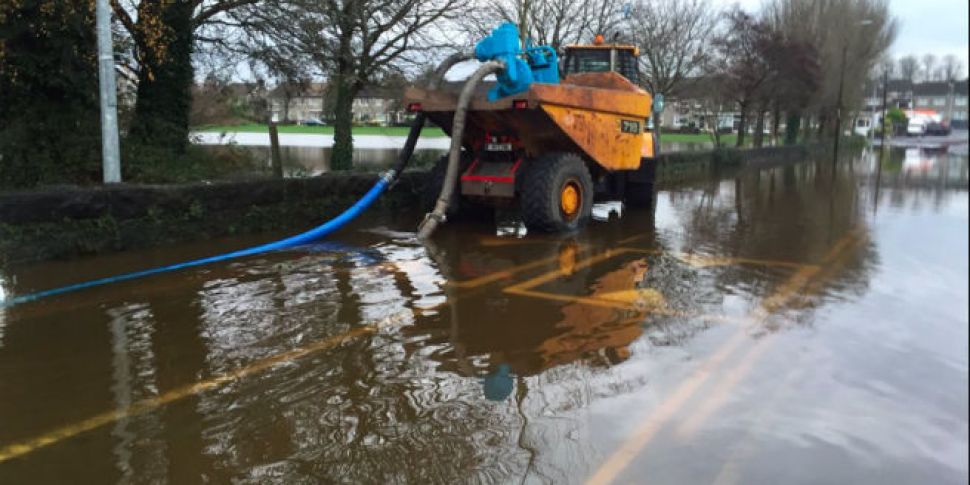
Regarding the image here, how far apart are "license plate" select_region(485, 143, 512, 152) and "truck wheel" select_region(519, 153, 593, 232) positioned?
0.42m

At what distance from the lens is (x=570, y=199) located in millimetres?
10539

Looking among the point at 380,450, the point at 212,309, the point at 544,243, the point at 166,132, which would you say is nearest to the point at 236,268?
the point at 212,309

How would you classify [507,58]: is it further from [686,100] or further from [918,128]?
[918,128]

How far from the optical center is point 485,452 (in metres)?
3.66

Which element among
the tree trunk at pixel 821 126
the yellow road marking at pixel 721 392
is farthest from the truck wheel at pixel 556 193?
the tree trunk at pixel 821 126

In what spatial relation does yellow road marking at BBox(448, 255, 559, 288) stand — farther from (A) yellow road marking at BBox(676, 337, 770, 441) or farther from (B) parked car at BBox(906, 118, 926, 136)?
(B) parked car at BBox(906, 118, 926, 136)

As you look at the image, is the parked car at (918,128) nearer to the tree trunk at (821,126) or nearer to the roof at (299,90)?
the tree trunk at (821,126)

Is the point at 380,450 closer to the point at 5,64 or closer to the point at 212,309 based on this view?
the point at 212,309

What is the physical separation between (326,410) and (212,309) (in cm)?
247

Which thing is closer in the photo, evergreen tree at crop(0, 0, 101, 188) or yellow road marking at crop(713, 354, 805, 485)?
yellow road marking at crop(713, 354, 805, 485)

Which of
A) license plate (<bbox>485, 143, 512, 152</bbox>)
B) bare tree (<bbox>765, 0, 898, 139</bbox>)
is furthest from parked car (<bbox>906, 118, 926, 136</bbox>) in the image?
license plate (<bbox>485, 143, 512, 152</bbox>)

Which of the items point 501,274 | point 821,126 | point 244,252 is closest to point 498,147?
point 501,274

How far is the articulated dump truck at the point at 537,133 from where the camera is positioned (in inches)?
375

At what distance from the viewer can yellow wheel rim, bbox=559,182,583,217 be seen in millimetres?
10383
